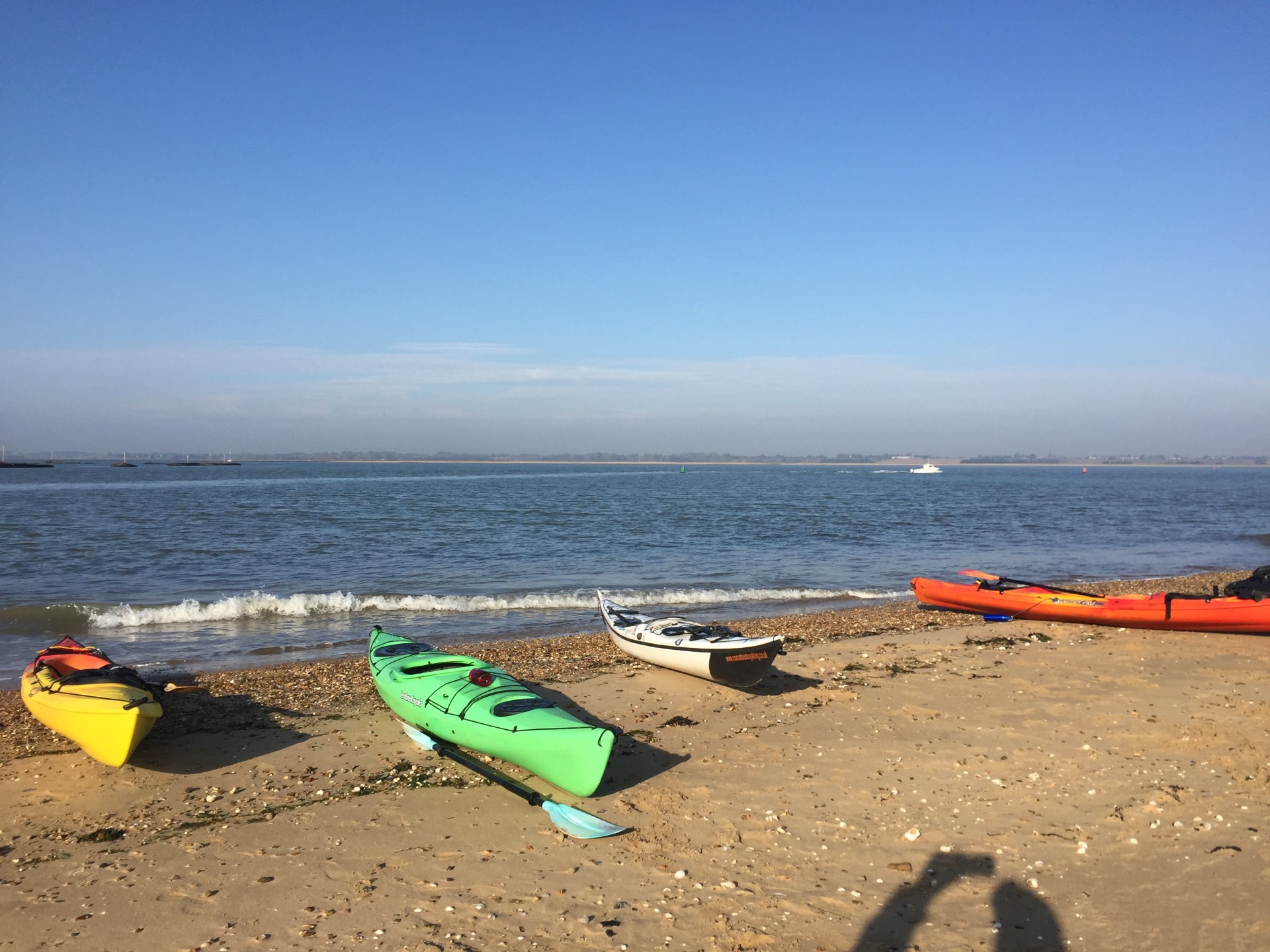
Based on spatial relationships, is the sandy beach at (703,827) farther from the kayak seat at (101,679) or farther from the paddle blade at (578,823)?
the kayak seat at (101,679)

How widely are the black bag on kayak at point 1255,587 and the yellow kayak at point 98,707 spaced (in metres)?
16.1

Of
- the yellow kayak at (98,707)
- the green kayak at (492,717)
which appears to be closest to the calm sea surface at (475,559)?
the yellow kayak at (98,707)

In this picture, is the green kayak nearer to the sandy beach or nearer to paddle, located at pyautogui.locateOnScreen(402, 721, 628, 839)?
paddle, located at pyautogui.locateOnScreen(402, 721, 628, 839)

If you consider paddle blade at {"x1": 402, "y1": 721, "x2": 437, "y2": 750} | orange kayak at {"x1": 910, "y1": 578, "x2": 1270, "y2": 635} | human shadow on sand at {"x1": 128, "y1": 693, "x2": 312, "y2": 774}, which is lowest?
human shadow on sand at {"x1": 128, "y1": 693, "x2": 312, "y2": 774}

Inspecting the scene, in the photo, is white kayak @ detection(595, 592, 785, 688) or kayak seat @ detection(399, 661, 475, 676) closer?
kayak seat @ detection(399, 661, 475, 676)

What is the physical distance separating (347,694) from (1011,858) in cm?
804

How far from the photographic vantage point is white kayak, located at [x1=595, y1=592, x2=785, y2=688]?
31.4 feet

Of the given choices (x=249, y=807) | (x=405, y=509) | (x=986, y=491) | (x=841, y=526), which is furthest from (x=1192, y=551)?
(x=986, y=491)

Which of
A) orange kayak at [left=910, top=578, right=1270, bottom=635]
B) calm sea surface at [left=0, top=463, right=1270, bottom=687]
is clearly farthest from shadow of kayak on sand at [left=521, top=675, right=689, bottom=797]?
orange kayak at [left=910, top=578, right=1270, bottom=635]

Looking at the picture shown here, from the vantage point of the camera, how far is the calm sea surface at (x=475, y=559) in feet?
52.5

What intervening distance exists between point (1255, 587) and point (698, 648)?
34.6 feet

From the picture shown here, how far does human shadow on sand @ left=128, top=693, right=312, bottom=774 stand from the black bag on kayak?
14.9 m

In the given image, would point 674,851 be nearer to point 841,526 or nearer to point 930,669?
point 930,669

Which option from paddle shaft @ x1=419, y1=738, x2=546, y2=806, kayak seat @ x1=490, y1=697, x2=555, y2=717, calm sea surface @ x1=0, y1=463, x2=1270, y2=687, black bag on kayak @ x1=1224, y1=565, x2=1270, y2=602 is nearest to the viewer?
paddle shaft @ x1=419, y1=738, x2=546, y2=806
